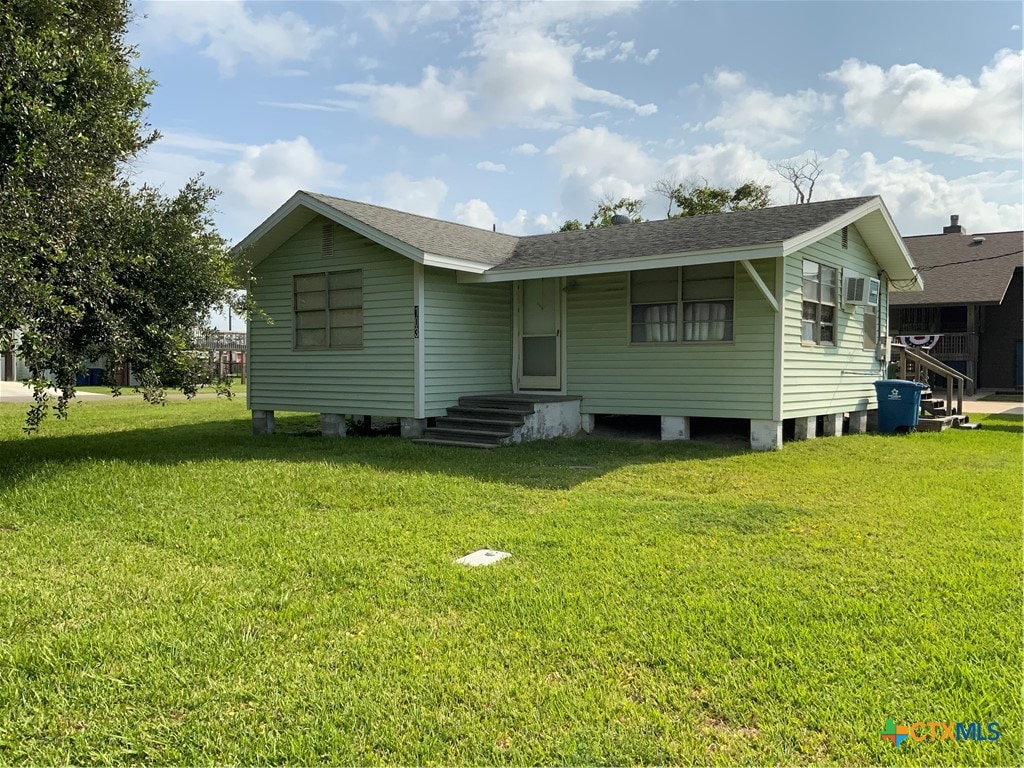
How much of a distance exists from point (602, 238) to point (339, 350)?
15.4 feet

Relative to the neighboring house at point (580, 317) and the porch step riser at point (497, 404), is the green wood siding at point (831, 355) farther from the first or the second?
the porch step riser at point (497, 404)

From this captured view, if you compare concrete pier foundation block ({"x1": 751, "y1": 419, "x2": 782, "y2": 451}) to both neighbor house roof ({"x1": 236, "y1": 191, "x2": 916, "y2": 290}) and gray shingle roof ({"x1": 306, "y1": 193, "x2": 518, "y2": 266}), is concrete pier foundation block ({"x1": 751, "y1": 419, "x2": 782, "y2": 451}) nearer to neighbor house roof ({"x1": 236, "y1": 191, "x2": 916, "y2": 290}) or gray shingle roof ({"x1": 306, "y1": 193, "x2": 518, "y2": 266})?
neighbor house roof ({"x1": 236, "y1": 191, "x2": 916, "y2": 290})

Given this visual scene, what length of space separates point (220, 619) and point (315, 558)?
103 centimetres

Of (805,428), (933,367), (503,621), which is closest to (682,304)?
(805,428)

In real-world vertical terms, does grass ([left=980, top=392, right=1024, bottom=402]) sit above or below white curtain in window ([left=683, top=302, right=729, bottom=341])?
below

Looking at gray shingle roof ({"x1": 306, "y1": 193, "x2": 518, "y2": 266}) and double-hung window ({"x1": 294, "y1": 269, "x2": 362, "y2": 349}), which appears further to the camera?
double-hung window ({"x1": 294, "y1": 269, "x2": 362, "y2": 349})

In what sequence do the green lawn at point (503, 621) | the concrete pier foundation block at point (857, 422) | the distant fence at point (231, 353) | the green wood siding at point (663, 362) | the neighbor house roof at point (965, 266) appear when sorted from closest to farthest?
the green lawn at point (503, 621)
the green wood siding at point (663, 362)
the concrete pier foundation block at point (857, 422)
the neighbor house roof at point (965, 266)
the distant fence at point (231, 353)

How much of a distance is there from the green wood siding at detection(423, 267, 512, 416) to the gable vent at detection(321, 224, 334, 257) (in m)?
1.87

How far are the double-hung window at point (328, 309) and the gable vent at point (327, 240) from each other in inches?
13.0

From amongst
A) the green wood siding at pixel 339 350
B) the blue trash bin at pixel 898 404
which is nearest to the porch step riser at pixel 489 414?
the green wood siding at pixel 339 350

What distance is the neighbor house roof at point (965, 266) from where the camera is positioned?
23.2 meters

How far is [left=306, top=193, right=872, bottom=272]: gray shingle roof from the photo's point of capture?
31.1 ft

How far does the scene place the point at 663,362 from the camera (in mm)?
10273

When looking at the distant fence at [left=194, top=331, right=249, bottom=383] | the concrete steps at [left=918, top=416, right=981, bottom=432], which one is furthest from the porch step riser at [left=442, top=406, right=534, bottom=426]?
the distant fence at [left=194, top=331, right=249, bottom=383]
